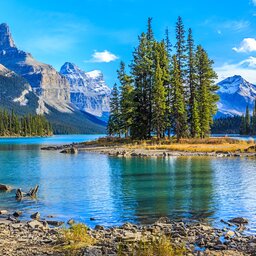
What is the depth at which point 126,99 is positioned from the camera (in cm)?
7794

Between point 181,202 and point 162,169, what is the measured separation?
54.5 ft

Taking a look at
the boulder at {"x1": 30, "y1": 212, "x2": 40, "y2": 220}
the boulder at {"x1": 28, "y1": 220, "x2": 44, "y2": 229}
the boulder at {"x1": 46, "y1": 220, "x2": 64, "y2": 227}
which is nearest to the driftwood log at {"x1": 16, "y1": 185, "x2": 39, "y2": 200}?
the boulder at {"x1": 30, "y1": 212, "x2": 40, "y2": 220}

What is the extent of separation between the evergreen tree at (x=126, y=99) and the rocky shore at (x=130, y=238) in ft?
185

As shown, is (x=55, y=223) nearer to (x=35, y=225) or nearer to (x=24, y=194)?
(x=35, y=225)

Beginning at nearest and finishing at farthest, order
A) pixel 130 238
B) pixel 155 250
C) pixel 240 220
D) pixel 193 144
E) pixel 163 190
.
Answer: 1. pixel 155 250
2. pixel 130 238
3. pixel 240 220
4. pixel 163 190
5. pixel 193 144

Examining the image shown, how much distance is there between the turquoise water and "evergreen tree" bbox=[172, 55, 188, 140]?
30.4 meters

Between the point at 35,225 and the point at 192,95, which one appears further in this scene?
the point at 192,95

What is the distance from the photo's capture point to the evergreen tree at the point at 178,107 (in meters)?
71.0

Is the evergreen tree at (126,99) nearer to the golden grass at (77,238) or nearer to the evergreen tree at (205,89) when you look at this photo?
the evergreen tree at (205,89)

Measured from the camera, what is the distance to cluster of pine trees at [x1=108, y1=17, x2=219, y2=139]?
7212cm

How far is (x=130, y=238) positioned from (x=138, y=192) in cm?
1315

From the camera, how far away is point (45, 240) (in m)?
14.0

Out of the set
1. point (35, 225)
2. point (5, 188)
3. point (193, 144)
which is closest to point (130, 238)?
point (35, 225)

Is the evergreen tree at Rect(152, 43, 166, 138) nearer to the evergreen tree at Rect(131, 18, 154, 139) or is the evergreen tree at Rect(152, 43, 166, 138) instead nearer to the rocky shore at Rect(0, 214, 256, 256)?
the evergreen tree at Rect(131, 18, 154, 139)
